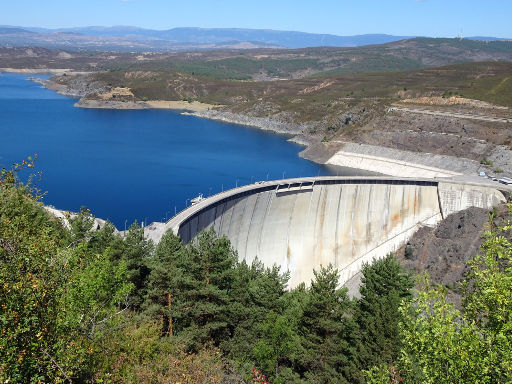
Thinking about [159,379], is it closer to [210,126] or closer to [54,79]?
[210,126]

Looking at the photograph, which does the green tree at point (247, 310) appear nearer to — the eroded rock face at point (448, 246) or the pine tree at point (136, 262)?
the pine tree at point (136, 262)

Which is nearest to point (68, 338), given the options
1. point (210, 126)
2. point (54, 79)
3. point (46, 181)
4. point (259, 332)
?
point (259, 332)

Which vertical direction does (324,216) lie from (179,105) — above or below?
below

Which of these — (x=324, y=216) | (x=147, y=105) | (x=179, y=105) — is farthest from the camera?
(x=179, y=105)

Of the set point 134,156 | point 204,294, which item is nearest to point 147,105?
point 134,156

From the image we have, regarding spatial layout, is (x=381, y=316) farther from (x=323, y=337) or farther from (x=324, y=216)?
(x=324, y=216)

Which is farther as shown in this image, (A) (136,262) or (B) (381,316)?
(A) (136,262)
